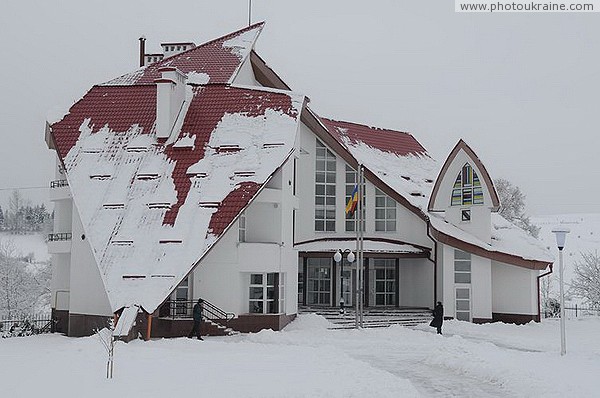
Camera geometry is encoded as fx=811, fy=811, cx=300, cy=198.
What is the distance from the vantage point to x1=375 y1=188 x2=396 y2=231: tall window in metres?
37.4

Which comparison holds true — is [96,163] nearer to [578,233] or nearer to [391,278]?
[391,278]

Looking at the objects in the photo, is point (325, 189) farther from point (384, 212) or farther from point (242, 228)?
point (242, 228)

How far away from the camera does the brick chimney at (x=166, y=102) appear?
99.9 feet

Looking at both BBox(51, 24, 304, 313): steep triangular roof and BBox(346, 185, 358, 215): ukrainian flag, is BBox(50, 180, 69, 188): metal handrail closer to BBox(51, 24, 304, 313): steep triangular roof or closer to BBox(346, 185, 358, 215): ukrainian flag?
BBox(51, 24, 304, 313): steep triangular roof

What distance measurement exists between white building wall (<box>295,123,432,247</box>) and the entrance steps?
136 inches

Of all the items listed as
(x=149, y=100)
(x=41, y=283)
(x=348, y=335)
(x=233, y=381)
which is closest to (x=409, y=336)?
(x=348, y=335)

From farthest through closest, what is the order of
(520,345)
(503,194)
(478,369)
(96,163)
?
(503,194)
(96,163)
(520,345)
(478,369)

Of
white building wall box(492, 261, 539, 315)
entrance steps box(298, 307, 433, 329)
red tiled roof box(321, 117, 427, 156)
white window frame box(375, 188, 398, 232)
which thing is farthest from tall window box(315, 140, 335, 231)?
white building wall box(492, 261, 539, 315)

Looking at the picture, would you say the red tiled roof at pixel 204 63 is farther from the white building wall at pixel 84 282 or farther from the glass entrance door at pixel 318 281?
the glass entrance door at pixel 318 281

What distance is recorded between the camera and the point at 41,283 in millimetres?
52906

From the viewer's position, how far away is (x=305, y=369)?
17.4 meters

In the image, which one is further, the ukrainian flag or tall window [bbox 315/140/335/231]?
tall window [bbox 315/140/335/231]

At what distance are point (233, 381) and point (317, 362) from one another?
11.4 feet

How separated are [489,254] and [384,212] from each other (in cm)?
578
